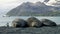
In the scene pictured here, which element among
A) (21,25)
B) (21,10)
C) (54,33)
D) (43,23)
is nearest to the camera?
(54,33)

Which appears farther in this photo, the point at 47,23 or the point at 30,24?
the point at 47,23

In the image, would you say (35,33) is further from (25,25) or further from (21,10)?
(21,10)

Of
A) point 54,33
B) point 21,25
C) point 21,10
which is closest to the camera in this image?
point 54,33

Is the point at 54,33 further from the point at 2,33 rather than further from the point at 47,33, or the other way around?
the point at 2,33

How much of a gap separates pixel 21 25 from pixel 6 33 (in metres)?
2.77

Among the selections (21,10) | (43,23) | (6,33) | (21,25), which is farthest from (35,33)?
(21,10)

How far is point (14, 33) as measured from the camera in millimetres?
7238

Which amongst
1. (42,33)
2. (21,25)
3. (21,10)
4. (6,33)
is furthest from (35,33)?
(21,10)

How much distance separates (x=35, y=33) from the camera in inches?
281

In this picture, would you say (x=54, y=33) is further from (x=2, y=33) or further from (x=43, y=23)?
(x=43, y=23)

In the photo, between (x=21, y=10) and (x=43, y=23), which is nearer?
(x=43, y=23)

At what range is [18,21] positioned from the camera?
1015 centimetres

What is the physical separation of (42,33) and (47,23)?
4184mm

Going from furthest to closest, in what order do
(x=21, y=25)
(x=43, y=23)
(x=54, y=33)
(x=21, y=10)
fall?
→ (x=21, y=10)
(x=43, y=23)
(x=21, y=25)
(x=54, y=33)
